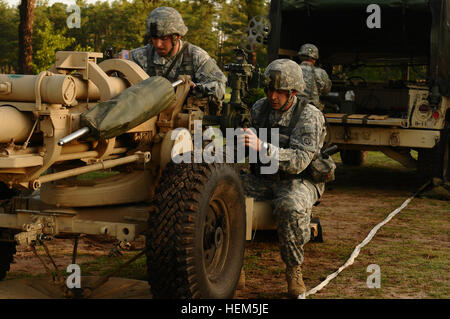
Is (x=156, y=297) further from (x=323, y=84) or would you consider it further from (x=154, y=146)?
(x=323, y=84)

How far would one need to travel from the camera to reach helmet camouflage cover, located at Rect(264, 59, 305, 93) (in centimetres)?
534

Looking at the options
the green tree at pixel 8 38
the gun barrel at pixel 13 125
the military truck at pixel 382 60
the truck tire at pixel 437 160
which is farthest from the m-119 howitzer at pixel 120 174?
the green tree at pixel 8 38


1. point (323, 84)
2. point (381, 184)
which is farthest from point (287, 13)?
point (381, 184)

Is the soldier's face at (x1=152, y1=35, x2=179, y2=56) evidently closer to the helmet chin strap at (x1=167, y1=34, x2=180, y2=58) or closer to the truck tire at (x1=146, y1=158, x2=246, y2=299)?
the helmet chin strap at (x1=167, y1=34, x2=180, y2=58)

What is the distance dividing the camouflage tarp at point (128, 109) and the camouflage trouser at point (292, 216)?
4.03 ft

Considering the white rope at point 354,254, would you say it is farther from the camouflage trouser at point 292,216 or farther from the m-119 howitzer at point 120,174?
the m-119 howitzer at point 120,174

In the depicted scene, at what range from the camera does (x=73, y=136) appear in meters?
3.69

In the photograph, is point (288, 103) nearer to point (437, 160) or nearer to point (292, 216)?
point (292, 216)

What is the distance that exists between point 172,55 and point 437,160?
5.31m

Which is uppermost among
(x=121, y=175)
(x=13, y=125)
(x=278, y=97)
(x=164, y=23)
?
(x=164, y=23)


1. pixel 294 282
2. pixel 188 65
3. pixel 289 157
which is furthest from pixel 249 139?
pixel 188 65

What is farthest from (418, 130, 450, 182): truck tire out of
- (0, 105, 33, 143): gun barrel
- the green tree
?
the green tree

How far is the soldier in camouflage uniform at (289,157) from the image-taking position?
5.10 m

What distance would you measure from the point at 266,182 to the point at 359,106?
20.1 feet
